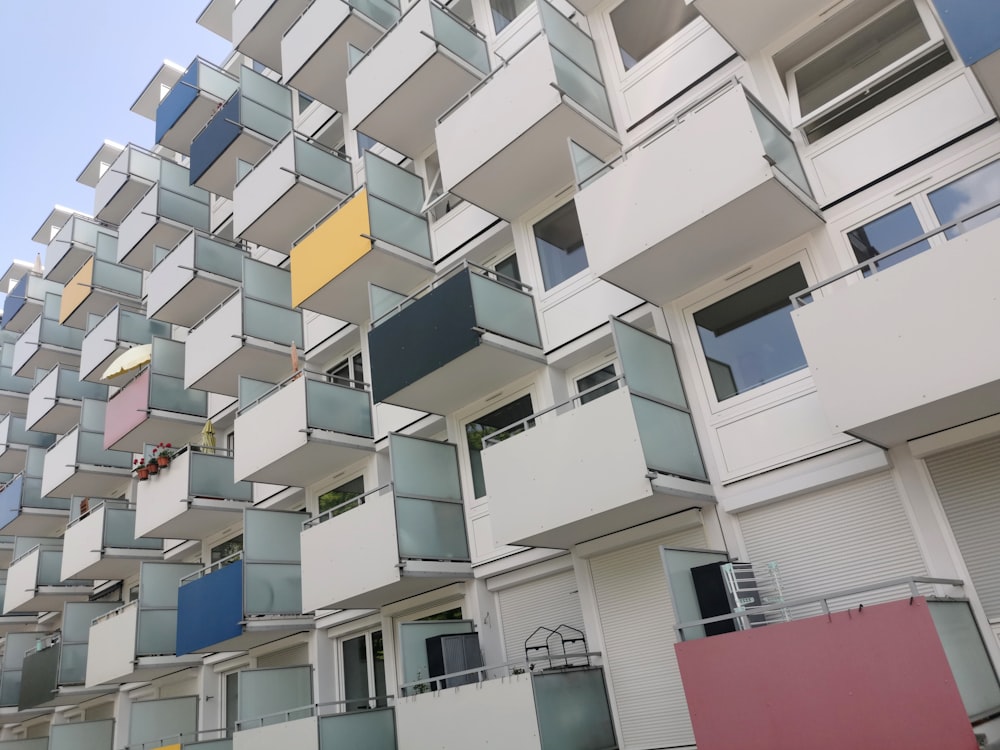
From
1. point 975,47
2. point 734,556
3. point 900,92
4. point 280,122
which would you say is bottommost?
point 734,556

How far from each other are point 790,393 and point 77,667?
19.5 meters

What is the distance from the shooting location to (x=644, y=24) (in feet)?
40.8

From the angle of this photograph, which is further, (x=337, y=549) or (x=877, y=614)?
(x=337, y=549)

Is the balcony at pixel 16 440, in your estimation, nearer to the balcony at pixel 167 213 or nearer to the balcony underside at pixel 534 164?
the balcony at pixel 167 213

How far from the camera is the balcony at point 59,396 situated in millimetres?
26359

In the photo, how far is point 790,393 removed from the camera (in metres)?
9.54

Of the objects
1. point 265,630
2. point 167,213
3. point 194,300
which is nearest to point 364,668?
point 265,630

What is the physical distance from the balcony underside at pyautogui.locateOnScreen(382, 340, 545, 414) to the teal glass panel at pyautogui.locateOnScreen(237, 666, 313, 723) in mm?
5371

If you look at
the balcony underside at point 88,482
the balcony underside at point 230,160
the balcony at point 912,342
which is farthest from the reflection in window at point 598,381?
the balcony underside at point 88,482

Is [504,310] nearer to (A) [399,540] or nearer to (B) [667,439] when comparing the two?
(B) [667,439]

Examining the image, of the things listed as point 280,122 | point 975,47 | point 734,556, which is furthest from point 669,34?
point 280,122

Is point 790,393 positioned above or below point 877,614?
above

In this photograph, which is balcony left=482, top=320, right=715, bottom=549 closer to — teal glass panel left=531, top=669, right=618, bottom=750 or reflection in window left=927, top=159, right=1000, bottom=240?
teal glass panel left=531, top=669, right=618, bottom=750

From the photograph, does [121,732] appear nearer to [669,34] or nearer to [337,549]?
[337,549]
